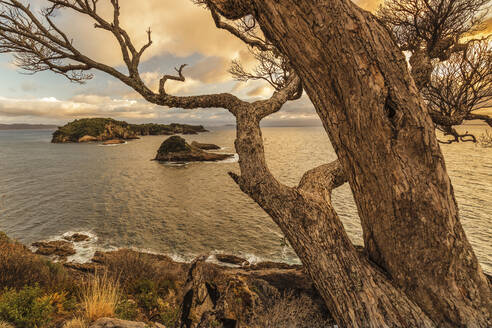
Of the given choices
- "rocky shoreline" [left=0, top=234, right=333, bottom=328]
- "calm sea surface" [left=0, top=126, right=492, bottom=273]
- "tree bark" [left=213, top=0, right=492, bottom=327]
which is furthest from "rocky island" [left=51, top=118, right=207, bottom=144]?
"tree bark" [left=213, top=0, right=492, bottom=327]

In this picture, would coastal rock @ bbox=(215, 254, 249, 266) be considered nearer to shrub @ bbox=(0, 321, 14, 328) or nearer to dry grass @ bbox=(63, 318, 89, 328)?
dry grass @ bbox=(63, 318, 89, 328)

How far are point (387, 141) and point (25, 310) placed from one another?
218 inches

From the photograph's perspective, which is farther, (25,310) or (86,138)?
(86,138)

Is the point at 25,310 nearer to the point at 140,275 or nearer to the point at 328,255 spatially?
the point at 140,275

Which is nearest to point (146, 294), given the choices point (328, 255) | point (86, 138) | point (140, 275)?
point (140, 275)

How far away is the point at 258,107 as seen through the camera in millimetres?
3678

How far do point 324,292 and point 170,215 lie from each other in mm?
17125

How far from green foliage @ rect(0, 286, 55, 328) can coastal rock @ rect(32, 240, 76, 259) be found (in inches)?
391

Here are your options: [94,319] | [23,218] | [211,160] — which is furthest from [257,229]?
[211,160]

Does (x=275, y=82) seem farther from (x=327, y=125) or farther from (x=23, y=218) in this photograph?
(x=23, y=218)

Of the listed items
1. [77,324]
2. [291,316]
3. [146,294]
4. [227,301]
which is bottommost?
[146,294]

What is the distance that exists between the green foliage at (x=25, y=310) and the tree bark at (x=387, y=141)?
4.89 meters

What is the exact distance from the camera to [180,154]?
143 ft

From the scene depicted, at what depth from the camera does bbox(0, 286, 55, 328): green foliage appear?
328cm
